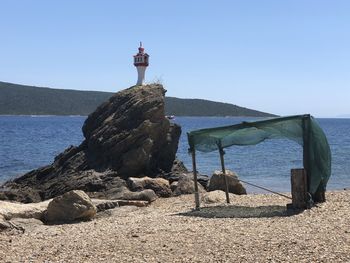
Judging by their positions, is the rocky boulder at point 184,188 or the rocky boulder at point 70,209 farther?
the rocky boulder at point 184,188

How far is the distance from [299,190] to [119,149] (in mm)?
11519

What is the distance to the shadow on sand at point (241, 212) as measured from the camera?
576 inches

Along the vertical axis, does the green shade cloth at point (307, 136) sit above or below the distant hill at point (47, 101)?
below

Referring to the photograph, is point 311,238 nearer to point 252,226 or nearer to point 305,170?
point 252,226

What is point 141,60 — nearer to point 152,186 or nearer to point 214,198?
point 152,186

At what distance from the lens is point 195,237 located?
11672 millimetres

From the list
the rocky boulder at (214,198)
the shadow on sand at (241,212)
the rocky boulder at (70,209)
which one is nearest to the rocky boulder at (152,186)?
the rocky boulder at (214,198)

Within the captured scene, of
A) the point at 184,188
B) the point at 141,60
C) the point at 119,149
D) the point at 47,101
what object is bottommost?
the point at 184,188

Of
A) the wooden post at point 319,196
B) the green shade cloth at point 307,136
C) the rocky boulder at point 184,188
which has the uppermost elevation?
the green shade cloth at point 307,136

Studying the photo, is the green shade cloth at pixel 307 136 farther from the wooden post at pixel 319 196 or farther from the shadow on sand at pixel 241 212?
the shadow on sand at pixel 241 212

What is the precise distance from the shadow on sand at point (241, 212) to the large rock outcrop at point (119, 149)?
24.0 ft

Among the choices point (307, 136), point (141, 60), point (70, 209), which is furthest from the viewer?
point (141, 60)

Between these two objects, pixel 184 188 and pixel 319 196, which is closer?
pixel 319 196

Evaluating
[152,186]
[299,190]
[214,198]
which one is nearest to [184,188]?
[152,186]
